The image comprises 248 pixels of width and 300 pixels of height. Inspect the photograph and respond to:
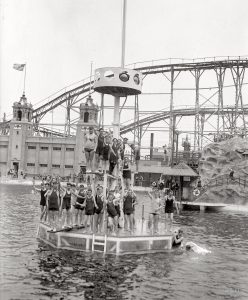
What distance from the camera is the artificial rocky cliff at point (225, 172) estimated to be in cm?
4128

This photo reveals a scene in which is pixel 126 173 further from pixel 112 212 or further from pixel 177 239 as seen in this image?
pixel 177 239

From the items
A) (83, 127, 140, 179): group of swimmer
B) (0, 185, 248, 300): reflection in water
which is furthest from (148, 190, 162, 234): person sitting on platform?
(83, 127, 140, 179): group of swimmer

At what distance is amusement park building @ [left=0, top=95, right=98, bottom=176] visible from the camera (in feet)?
288

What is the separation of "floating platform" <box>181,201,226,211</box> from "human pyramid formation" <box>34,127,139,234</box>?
788 inches

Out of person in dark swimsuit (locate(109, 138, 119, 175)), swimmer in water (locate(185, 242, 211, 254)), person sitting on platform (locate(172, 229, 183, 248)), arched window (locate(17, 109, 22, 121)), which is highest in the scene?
arched window (locate(17, 109, 22, 121))

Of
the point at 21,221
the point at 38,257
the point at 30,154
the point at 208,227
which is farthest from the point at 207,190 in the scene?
the point at 30,154

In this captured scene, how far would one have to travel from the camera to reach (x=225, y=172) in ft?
145

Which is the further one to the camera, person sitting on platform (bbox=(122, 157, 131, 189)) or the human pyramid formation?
person sitting on platform (bbox=(122, 157, 131, 189))

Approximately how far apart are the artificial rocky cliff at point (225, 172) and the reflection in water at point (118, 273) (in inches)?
846

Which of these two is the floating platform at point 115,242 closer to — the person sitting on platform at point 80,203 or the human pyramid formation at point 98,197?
the human pyramid formation at point 98,197

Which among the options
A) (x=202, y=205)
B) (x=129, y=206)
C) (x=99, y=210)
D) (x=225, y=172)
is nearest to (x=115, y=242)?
(x=99, y=210)

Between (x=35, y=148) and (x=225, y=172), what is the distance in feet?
176

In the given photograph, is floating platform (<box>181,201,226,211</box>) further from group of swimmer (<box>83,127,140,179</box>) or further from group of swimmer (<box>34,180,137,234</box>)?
group of swimmer (<box>83,127,140,179</box>)

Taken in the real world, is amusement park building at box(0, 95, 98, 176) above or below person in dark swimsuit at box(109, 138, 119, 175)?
above
